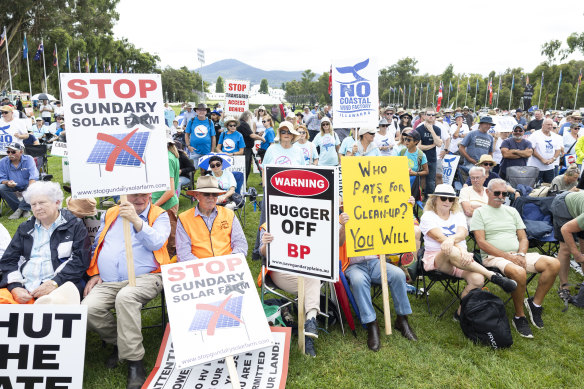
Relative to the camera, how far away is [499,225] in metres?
4.87

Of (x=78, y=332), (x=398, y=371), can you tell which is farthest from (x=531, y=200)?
(x=78, y=332)

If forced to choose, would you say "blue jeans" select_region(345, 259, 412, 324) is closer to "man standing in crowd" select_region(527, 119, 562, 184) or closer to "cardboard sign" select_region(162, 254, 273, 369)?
"cardboard sign" select_region(162, 254, 273, 369)

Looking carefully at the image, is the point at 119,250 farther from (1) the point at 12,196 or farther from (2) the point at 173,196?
(1) the point at 12,196

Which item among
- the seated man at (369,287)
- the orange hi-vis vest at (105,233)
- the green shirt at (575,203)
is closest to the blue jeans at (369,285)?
the seated man at (369,287)

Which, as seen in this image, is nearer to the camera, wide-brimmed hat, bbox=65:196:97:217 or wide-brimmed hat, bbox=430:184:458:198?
wide-brimmed hat, bbox=65:196:97:217

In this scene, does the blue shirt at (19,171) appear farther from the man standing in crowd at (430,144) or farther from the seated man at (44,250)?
the man standing in crowd at (430,144)

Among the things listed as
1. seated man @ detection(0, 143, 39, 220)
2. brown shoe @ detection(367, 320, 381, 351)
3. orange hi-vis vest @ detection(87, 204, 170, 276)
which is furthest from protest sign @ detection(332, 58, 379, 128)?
seated man @ detection(0, 143, 39, 220)

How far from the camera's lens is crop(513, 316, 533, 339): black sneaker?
4.31m

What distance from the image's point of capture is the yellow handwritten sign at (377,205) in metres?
4.12

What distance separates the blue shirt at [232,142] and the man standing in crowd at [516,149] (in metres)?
5.46

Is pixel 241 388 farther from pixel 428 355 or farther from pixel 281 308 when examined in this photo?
pixel 428 355

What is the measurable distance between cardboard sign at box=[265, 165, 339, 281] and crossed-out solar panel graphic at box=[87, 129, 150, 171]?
3.74 ft

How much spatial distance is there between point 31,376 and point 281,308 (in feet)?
7.50

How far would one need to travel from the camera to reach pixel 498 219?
16.1ft
